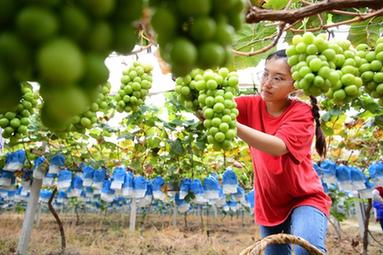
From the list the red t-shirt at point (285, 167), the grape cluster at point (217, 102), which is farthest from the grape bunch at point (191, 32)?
the red t-shirt at point (285, 167)

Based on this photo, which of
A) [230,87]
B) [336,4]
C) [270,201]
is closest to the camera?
[336,4]

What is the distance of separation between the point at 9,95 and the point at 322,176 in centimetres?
519

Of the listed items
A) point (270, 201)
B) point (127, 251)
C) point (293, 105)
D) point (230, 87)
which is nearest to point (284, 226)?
point (270, 201)

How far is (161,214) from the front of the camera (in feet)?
69.8

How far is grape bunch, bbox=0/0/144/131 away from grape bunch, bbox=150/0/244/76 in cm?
4

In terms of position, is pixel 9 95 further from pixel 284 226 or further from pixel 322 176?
pixel 322 176

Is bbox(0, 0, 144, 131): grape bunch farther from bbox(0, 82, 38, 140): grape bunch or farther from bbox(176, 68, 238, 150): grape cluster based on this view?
bbox(0, 82, 38, 140): grape bunch

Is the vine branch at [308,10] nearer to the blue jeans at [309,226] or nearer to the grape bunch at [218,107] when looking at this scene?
the grape bunch at [218,107]

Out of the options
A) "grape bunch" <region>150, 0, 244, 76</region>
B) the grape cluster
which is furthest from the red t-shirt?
"grape bunch" <region>150, 0, 244, 76</region>

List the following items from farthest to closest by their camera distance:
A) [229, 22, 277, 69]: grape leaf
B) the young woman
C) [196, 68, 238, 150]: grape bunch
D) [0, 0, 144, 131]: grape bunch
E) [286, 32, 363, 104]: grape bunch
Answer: [229, 22, 277, 69]: grape leaf < the young woman < [196, 68, 238, 150]: grape bunch < [286, 32, 363, 104]: grape bunch < [0, 0, 144, 131]: grape bunch

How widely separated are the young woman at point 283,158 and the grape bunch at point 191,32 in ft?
4.12

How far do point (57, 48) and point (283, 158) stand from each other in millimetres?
1758

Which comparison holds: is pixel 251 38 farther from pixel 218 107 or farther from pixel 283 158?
pixel 218 107

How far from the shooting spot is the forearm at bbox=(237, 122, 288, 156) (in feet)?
5.31
